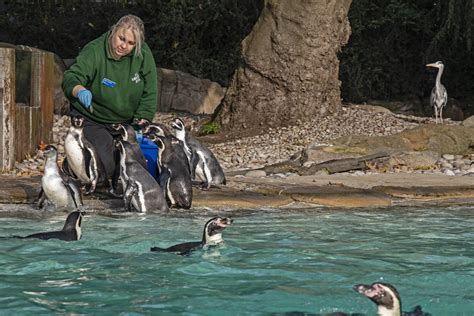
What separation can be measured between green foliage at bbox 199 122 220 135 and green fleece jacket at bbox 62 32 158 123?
713 cm

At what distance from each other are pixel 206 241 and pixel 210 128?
9.72 m

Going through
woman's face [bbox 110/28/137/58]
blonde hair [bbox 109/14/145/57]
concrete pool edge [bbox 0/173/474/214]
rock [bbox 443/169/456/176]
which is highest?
blonde hair [bbox 109/14/145/57]

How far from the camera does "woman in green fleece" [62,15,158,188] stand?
29.4 feet

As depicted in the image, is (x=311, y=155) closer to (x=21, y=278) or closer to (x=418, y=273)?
(x=418, y=273)

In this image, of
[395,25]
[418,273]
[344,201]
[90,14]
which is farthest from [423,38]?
[418,273]

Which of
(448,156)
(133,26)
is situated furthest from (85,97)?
(448,156)

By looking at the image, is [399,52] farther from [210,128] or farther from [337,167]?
[337,167]

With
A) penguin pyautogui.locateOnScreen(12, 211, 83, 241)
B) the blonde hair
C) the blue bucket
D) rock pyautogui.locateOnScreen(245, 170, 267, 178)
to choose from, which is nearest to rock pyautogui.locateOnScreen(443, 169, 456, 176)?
rock pyautogui.locateOnScreen(245, 170, 267, 178)

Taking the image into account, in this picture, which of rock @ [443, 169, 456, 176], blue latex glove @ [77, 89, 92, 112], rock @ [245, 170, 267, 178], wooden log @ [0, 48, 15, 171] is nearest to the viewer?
blue latex glove @ [77, 89, 92, 112]

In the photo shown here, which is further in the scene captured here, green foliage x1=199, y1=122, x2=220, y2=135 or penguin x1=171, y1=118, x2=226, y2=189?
green foliage x1=199, y1=122, x2=220, y2=135

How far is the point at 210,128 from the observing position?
16.8 meters

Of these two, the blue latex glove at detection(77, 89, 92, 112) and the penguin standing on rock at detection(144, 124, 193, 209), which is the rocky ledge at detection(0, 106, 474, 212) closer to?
the penguin standing on rock at detection(144, 124, 193, 209)

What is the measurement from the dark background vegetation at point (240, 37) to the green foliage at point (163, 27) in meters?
0.02

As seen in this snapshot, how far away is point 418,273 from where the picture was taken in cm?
668
